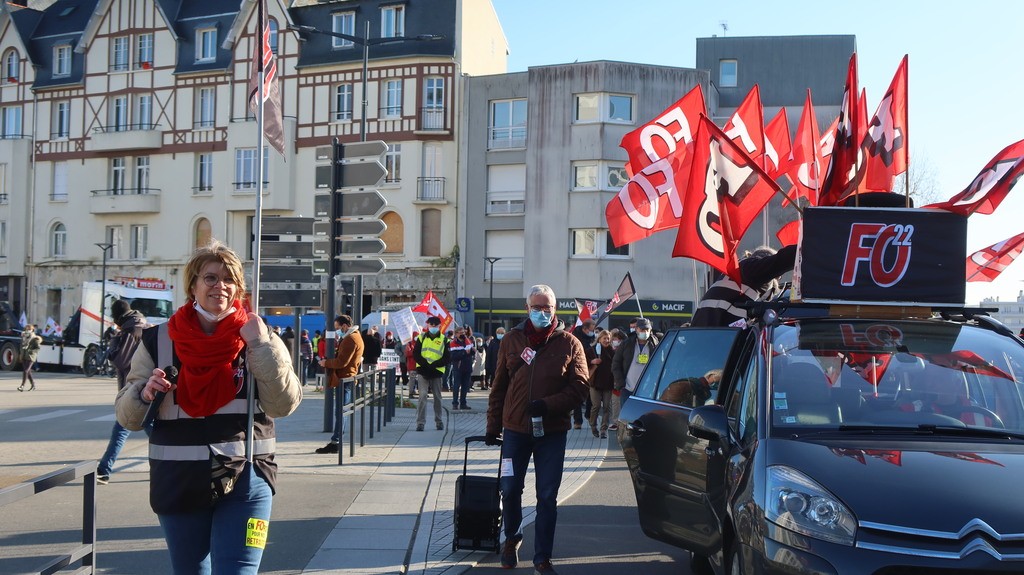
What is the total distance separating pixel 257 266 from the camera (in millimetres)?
14055

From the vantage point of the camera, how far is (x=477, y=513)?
7660 millimetres

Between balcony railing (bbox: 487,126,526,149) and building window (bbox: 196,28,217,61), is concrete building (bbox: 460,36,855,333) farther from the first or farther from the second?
building window (bbox: 196,28,217,61)

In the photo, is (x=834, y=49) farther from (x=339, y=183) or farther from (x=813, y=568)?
(x=813, y=568)

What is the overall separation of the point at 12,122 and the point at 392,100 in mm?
21323

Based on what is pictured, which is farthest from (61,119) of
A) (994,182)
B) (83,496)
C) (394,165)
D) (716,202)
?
(83,496)

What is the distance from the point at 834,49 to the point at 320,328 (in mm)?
29441

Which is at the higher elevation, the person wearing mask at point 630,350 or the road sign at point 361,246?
the road sign at point 361,246

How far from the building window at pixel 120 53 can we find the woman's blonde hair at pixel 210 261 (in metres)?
51.2

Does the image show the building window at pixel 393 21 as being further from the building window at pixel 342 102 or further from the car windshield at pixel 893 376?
the car windshield at pixel 893 376

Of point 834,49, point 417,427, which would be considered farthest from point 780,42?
point 417,427

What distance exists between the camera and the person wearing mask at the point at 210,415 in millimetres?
4180

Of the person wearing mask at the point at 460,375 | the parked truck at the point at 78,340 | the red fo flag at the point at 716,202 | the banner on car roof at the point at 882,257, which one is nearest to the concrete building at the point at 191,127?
the parked truck at the point at 78,340

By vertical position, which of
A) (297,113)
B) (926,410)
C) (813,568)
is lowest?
(813,568)

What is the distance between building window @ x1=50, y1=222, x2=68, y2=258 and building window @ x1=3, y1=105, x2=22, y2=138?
5.18 m
